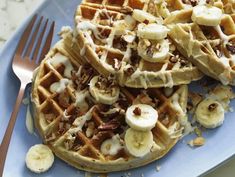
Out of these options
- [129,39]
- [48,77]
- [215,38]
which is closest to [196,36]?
[215,38]

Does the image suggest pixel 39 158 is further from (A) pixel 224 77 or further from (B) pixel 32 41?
(A) pixel 224 77

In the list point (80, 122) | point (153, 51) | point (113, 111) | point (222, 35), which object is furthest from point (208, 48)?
point (80, 122)

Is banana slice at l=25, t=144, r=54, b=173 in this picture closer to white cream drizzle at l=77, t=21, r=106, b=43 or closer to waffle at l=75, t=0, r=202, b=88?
waffle at l=75, t=0, r=202, b=88

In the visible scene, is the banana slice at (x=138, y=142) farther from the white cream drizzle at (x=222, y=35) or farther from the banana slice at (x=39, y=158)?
the white cream drizzle at (x=222, y=35)

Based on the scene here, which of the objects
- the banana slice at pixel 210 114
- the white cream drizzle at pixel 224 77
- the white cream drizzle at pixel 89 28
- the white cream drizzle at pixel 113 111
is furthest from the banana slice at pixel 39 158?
the white cream drizzle at pixel 224 77

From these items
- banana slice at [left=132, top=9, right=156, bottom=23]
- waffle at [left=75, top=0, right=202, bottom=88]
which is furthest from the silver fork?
banana slice at [left=132, top=9, right=156, bottom=23]

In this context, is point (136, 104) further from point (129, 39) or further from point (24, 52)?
point (24, 52)
